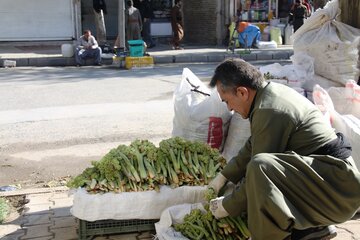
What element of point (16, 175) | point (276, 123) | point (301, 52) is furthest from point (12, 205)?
point (301, 52)

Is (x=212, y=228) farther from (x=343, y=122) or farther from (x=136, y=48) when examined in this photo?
(x=136, y=48)

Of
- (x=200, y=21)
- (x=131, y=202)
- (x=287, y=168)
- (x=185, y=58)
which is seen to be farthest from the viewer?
(x=200, y=21)

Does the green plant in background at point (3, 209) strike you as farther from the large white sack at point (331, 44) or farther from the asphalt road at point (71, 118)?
the large white sack at point (331, 44)

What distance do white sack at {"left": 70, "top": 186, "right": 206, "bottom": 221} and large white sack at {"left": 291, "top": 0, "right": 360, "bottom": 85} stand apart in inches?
107

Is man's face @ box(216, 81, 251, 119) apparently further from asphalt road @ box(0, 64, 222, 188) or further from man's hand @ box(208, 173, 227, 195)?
asphalt road @ box(0, 64, 222, 188)

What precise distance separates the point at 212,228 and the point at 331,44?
318 centimetres

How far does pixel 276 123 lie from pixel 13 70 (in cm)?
1209

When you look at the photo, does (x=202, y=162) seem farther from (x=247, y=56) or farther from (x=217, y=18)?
(x=217, y=18)

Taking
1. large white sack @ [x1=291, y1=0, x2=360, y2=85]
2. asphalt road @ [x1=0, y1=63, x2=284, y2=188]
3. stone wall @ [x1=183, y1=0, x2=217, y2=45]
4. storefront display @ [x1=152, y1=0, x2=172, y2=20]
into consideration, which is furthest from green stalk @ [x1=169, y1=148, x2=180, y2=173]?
storefront display @ [x1=152, y1=0, x2=172, y2=20]

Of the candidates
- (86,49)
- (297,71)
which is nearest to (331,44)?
(297,71)

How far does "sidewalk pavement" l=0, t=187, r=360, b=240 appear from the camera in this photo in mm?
3736

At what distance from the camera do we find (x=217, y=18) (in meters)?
20.6

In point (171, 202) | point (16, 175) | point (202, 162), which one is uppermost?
point (202, 162)

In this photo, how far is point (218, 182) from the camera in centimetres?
337
